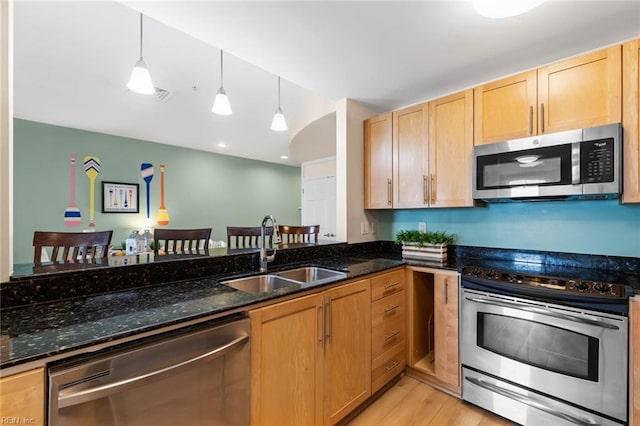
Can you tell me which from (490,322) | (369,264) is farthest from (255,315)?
(490,322)

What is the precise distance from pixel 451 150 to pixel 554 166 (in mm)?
703

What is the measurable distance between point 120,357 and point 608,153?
2.58 meters

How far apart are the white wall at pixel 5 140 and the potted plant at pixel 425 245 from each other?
8.26 ft

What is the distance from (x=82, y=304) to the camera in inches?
47.3

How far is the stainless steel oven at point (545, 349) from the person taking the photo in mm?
1412

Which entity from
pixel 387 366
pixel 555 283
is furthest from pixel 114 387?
pixel 555 283

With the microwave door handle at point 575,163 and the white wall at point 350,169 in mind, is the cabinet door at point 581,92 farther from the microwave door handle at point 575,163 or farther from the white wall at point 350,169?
the white wall at point 350,169

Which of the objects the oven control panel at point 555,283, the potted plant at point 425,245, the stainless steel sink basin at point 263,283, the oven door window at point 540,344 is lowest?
the oven door window at point 540,344

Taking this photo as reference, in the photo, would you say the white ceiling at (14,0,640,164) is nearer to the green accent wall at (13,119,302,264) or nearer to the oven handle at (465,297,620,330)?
the green accent wall at (13,119,302,264)

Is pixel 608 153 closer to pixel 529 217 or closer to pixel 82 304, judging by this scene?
pixel 529 217

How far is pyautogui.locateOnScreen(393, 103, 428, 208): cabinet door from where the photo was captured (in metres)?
2.49

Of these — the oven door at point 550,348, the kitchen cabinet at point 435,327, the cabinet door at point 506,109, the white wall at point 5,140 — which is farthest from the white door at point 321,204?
the white wall at point 5,140

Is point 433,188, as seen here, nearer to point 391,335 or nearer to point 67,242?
point 391,335

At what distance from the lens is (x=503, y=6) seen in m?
1.28
